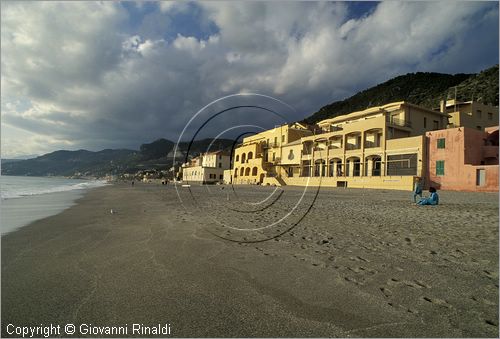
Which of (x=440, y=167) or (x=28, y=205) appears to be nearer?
(x=28, y=205)

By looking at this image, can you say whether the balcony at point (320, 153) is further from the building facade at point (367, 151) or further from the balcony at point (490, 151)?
the balcony at point (490, 151)

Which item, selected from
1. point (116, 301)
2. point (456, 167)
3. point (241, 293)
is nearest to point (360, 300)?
point (241, 293)

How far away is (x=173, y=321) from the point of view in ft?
12.3

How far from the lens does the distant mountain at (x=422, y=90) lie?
74.6 metres

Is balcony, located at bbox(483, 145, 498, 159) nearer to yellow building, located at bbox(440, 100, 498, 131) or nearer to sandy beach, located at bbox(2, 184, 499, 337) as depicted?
yellow building, located at bbox(440, 100, 498, 131)

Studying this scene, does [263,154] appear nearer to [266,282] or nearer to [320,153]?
[320,153]

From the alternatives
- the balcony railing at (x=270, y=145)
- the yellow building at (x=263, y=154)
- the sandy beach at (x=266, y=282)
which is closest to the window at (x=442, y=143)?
the yellow building at (x=263, y=154)

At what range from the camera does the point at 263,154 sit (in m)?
68.2

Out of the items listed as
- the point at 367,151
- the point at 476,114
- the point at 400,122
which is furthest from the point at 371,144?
the point at 476,114

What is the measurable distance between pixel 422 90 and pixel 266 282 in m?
122

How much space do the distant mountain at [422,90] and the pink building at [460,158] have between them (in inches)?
1905

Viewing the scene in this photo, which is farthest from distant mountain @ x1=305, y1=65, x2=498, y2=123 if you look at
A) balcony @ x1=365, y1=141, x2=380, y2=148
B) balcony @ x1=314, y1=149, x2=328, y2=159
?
balcony @ x1=365, y1=141, x2=380, y2=148

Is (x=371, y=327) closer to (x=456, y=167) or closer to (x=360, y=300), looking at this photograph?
(x=360, y=300)

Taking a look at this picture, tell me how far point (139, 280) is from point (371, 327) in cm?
404
